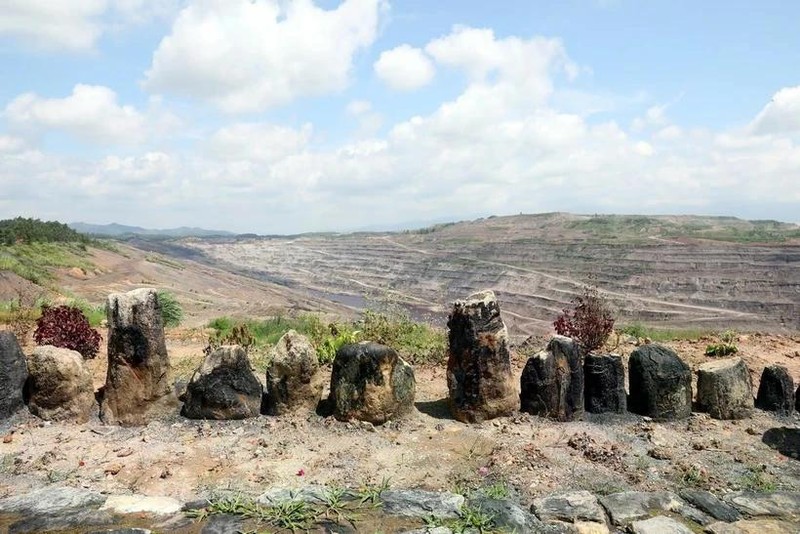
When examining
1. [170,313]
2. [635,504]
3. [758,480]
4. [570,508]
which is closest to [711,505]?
[635,504]

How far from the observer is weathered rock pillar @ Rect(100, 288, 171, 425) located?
8.86 metres

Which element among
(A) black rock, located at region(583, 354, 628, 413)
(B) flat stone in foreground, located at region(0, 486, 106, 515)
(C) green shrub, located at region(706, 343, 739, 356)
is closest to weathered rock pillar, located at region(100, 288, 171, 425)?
(B) flat stone in foreground, located at region(0, 486, 106, 515)

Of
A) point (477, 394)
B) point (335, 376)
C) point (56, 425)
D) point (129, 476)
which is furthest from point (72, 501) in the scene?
point (477, 394)

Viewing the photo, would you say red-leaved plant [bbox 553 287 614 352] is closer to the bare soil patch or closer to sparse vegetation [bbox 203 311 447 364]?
sparse vegetation [bbox 203 311 447 364]

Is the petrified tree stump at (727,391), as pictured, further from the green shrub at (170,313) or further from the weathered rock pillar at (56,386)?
the green shrub at (170,313)

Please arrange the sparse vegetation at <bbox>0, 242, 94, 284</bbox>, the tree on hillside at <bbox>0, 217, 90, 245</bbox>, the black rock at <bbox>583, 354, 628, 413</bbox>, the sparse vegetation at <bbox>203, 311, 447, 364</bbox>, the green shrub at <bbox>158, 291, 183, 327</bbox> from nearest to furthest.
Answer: the black rock at <bbox>583, 354, 628, 413</bbox> < the sparse vegetation at <bbox>203, 311, 447, 364</bbox> < the green shrub at <bbox>158, 291, 183, 327</bbox> < the sparse vegetation at <bbox>0, 242, 94, 284</bbox> < the tree on hillside at <bbox>0, 217, 90, 245</bbox>

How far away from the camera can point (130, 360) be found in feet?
29.1

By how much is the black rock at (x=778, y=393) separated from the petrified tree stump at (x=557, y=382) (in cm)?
321

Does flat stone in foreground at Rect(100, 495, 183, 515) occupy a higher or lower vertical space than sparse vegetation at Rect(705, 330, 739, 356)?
lower

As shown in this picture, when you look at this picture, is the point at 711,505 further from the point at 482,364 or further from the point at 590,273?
the point at 590,273

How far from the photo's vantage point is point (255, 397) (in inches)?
361

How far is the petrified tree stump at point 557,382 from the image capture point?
9055mm

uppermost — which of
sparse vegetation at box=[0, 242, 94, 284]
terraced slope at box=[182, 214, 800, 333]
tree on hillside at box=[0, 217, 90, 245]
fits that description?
tree on hillside at box=[0, 217, 90, 245]

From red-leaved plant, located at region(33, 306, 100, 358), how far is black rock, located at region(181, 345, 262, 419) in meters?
4.85
